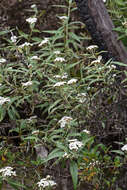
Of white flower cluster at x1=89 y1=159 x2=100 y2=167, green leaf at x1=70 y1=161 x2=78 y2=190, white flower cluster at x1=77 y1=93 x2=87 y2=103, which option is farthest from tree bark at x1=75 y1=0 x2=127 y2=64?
green leaf at x1=70 y1=161 x2=78 y2=190

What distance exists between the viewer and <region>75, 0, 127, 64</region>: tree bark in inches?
134

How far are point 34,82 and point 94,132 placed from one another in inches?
26.8

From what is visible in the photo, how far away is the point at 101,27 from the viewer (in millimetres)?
3455

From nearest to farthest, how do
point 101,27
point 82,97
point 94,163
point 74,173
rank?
point 74,173
point 94,163
point 82,97
point 101,27

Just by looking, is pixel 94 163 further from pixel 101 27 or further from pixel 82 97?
pixel 101 27

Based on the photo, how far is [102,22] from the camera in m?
3.46

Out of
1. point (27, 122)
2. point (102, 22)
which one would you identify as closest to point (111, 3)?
point (102, 22)

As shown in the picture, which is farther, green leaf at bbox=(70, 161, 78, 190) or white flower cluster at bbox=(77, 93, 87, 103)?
white flower cluster at bbox=(77, 93, 87, 103)

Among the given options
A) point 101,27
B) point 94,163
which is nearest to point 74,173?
point 94,163

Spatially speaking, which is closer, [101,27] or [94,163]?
[94,163]

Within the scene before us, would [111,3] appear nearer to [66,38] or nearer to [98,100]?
[66,38]

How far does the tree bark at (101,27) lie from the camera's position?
134 inches

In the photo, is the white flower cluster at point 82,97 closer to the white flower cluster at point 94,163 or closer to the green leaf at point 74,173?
the white flower cluster at point 94,163

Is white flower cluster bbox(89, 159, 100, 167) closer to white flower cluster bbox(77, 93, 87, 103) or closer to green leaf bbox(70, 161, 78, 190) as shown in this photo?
green leaf bbox(70, 161, 78, 190)
